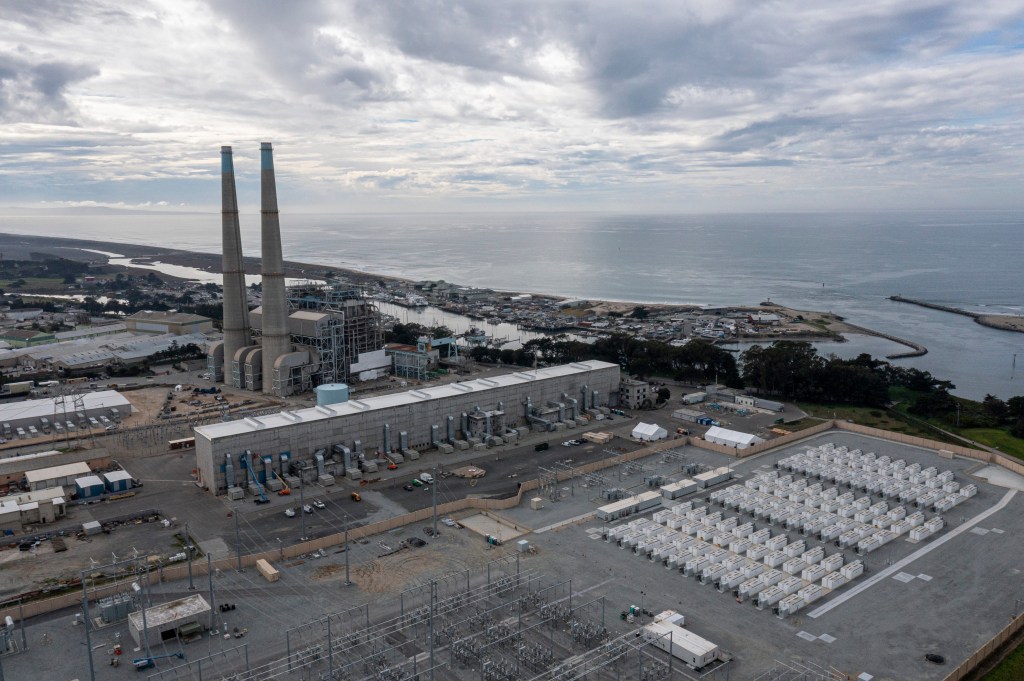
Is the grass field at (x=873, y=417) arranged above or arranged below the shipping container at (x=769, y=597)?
above

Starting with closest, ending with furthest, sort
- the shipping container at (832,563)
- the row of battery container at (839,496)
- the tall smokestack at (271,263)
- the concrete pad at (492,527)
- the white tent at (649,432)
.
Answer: the shipping container at (832,563) < the concrete pad at (492,527) < the row of battery container at (839,496) < the white tent at (649,432) < the tall smokestack at (271,263)

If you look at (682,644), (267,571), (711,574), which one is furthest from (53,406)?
(682,644)

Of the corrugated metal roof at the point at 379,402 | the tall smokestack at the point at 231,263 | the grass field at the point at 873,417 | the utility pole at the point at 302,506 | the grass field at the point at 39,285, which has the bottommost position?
the utility pole at the point at 302,506

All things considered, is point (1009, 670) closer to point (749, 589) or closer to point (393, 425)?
point (749, 589)

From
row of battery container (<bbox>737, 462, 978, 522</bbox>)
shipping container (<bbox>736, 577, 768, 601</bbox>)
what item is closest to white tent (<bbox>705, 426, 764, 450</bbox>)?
row of battery container (<bbox>737, 462, 978, 522</bbox>)

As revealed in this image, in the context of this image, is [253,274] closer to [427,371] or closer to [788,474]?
[427,371]

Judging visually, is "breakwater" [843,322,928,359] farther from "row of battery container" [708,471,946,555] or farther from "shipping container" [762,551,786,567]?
"shipping container" [762,551,786,567]

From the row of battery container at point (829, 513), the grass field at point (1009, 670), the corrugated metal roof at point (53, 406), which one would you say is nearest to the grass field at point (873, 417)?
the row of battery container at point (829, 513)

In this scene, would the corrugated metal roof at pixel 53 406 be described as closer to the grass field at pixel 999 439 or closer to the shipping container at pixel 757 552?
the shipping container at pixel 757 552
